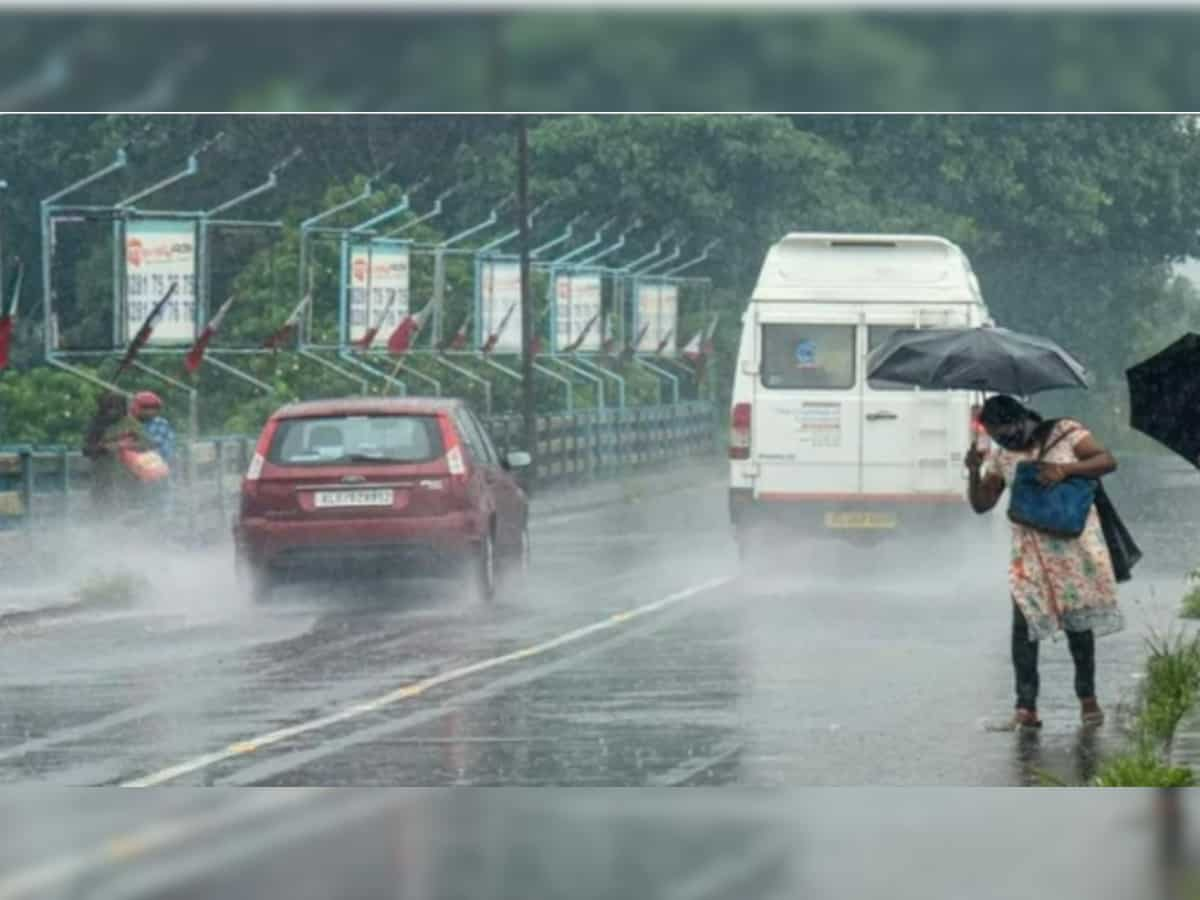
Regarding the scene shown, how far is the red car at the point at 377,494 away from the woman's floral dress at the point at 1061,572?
2.25m

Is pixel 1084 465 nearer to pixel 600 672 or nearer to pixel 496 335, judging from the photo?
pixel 600 672

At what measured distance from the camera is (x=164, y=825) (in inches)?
667

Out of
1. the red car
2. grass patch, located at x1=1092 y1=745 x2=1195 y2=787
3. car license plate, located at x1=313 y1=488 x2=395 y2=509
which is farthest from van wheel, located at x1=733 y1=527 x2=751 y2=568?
grass patch, located at x1=1092 y1=745 x2=1195 y2=787

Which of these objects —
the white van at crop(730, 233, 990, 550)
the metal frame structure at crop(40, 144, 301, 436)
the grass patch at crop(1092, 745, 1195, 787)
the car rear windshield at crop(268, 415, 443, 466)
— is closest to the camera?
the grass patch at crop(1092, 745, 1195, 787)

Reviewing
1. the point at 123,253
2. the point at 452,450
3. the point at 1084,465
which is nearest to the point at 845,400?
the point at 1084,465

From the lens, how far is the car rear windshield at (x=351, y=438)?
17.5 m

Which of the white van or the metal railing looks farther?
the white van

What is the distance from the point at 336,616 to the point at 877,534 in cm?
235

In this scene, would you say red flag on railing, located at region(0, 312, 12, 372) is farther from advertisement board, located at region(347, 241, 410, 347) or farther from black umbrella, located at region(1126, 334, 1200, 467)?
black umbrella, located at region(1126, 334, 1200, 467)

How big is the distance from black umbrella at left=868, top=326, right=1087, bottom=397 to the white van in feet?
1.58

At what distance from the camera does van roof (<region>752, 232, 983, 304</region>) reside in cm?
1733

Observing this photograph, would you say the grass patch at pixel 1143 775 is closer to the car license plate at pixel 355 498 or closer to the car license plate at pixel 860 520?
the car license plate at pixel 860 520

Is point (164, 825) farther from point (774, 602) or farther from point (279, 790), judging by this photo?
point (774, 602)

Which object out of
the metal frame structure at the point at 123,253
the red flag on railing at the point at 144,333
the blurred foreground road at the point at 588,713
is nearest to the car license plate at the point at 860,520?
the blurred foreground road at the point at 588,713
